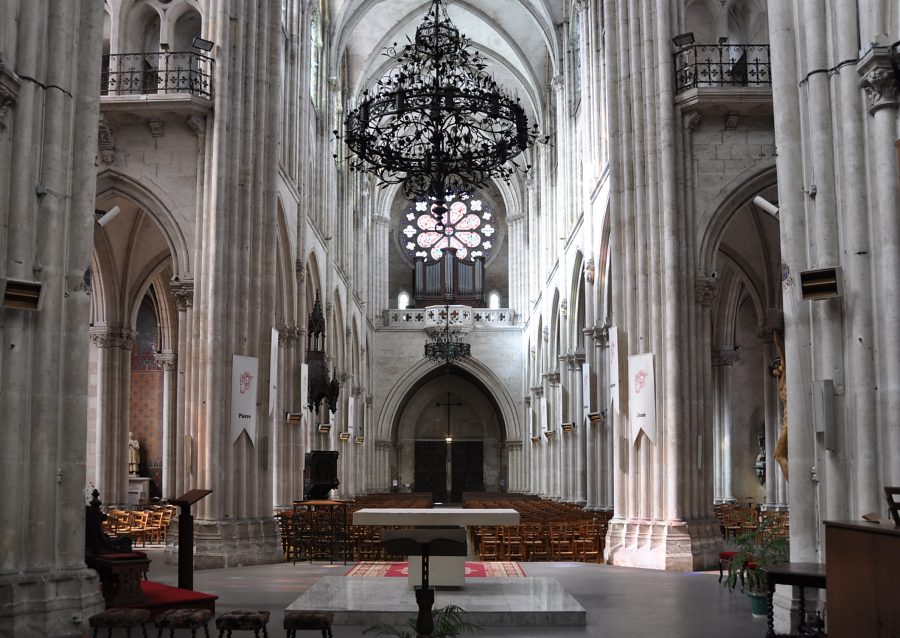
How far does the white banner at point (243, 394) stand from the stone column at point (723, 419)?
1332 centimetres

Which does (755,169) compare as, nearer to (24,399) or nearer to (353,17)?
(24,399)

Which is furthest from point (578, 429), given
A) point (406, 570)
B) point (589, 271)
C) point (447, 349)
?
point (406, 570)

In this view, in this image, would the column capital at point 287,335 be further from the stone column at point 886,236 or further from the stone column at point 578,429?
the stone column at point 886,236

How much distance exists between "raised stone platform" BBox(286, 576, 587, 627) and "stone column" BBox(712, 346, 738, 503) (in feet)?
49.1

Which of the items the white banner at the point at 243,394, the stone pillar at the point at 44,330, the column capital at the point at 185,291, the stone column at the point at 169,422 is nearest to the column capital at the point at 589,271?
the white banner at the point at 243,394

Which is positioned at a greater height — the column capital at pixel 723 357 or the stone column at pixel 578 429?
the column capital at pixel 723 357

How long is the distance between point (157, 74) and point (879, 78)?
44.0 feet

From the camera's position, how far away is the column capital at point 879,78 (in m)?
8.77

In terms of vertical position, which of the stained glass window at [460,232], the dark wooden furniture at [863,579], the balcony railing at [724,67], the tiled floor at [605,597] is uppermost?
the stained glass window at [460,232]

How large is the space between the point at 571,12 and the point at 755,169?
1459 centimetres

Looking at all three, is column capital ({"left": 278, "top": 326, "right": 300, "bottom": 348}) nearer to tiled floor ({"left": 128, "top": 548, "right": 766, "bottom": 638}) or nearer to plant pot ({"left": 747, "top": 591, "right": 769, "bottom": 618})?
tiled floor ({"left": 128, "top": 548, "right": 766, "bottom": 638})

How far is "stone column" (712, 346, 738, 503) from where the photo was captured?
2620 cm

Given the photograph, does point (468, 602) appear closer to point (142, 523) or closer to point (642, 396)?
point (642, 396)

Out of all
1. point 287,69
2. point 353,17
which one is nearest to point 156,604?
point 287,69
